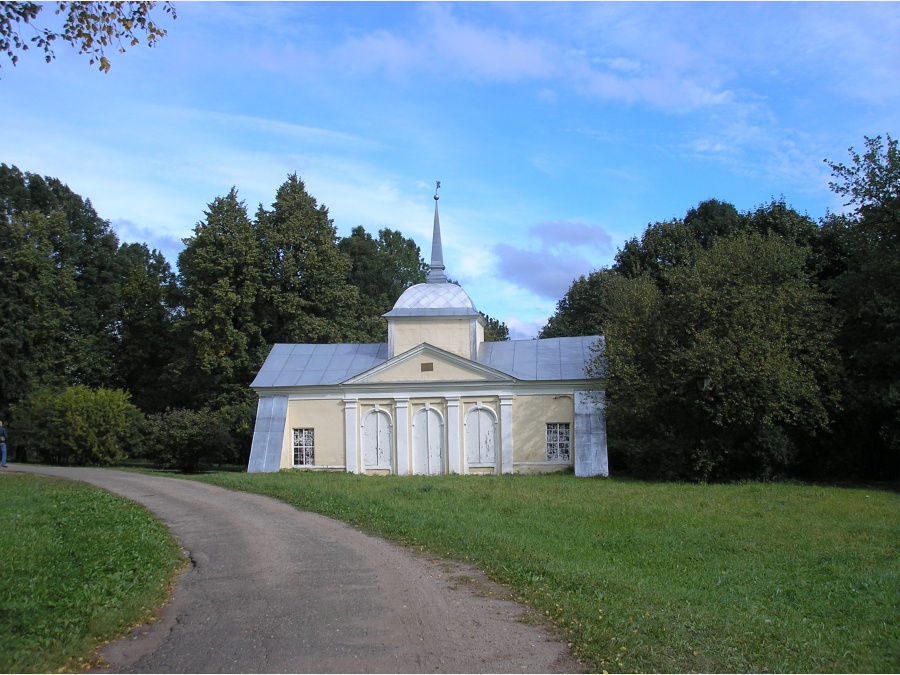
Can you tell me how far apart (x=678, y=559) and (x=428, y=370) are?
17.6 m

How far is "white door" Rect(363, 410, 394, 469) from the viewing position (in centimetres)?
2953

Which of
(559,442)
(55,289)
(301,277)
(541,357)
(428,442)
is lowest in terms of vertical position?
(559,442)

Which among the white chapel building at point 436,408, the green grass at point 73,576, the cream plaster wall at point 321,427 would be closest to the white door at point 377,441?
the white chapel building at point 436,408

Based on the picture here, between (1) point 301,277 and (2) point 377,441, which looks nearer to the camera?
(2) point 377,441

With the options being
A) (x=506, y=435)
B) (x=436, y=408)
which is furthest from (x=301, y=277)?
(x=506, y=435)

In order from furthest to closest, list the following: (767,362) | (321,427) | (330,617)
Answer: (321,427) → (767,362) → (330,617)

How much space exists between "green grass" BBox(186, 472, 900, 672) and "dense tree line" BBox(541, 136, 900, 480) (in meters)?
2.83

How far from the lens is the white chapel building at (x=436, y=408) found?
2877 centimetres

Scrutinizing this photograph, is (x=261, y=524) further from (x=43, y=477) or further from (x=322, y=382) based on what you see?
(x=322, y=382)

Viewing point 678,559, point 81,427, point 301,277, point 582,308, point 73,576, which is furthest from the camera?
point 582,308

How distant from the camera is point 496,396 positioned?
95.6 ft

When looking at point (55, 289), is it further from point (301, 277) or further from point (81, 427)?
point (301, 277)

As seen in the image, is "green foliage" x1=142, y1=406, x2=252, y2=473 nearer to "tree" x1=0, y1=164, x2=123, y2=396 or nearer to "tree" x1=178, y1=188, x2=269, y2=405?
"tree" x1=178, y1=188, x2=269, y2=405

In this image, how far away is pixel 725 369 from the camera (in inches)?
947
